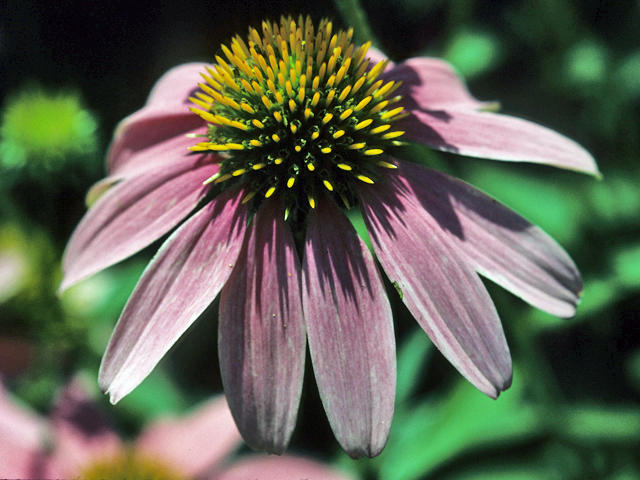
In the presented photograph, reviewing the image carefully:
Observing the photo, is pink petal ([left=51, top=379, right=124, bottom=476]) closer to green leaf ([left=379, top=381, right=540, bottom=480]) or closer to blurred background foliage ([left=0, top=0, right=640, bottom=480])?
blurred background foliage ([left=0, top=0, right=640, bottom=480])

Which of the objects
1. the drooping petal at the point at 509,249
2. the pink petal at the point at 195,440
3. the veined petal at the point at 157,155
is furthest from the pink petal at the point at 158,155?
the pink petal at the point at 195,440

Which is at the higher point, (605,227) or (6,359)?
(6,359)

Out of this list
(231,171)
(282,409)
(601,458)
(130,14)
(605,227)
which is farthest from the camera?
(130,14)

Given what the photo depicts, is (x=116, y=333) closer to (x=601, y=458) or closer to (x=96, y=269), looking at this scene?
(x=96, y=269)

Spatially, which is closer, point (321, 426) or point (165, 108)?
point (165, 108)

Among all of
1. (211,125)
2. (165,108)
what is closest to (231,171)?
(211,125)

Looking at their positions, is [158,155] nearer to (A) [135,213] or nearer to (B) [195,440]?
(A) [135,213]

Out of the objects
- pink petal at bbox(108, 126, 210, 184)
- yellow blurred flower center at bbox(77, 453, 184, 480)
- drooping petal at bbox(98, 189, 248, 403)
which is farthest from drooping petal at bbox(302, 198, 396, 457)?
yellow blurred flower center at bbox(77, 453, 184, 480)
